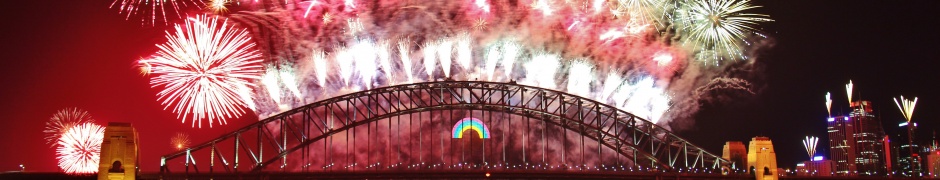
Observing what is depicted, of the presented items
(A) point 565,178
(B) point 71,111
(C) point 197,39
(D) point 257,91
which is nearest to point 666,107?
(A) point 565,178

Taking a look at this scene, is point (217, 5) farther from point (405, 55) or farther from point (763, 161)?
point (763, 161)

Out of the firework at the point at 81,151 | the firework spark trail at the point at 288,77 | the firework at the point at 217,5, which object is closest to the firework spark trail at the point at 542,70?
the firework spark trail at the point at 288,77

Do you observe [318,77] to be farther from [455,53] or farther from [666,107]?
[666,107]

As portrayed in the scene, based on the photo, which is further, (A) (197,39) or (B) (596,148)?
(B) (596,148)

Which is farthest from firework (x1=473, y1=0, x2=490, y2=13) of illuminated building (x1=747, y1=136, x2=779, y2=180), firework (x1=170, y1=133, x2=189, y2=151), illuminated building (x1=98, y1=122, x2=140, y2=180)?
firework (x1=170, y1=133, x2=189, y2=151)

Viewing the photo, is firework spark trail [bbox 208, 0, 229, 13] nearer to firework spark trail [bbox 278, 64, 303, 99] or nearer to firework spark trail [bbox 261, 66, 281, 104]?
firework spark trail [bbox 261, 66, 281, 104]

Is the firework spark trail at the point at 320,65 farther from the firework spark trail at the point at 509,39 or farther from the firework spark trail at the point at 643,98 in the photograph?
the firework spark trail at the point at 643,98
